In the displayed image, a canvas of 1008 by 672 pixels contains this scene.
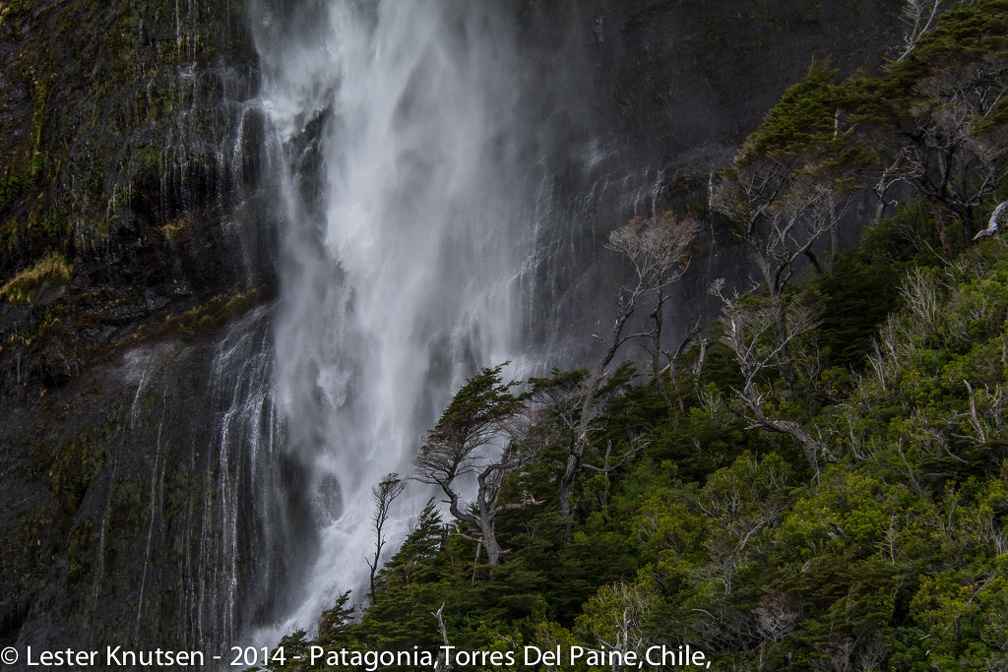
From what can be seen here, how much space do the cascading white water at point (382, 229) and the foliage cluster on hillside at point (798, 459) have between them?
9.95m

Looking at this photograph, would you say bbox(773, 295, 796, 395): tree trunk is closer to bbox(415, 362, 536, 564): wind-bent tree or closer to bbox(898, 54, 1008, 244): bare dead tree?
bbox(898, 54, 1008, 244): bare dead tree

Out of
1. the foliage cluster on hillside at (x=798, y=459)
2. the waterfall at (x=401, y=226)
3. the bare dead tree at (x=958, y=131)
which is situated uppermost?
the waterfall at (x=401, y=226)

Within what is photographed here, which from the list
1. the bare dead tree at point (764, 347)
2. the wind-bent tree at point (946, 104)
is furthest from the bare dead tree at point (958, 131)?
the bare dead tree at point (764, 347)

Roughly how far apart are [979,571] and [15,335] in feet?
127

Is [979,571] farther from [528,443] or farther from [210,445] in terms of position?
[210,445]

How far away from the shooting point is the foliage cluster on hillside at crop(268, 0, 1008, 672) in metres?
13.1

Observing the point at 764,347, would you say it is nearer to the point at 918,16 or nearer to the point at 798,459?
the point at 798,459

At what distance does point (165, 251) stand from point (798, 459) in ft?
96.5

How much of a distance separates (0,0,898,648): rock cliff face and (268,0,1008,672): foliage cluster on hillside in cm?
1049

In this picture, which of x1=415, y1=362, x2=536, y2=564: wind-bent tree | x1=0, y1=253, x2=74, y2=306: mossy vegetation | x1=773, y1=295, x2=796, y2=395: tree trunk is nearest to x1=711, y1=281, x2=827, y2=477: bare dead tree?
x1=773, y1=295, x2=796, y2=395: tree trunk

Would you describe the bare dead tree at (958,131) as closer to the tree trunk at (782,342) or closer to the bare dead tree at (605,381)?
the tree trunk at (782,342)

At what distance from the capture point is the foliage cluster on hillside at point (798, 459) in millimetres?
13094

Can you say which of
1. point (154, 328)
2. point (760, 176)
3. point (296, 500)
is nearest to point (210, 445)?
point (296, 500)

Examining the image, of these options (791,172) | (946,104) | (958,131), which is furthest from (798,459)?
(946,104)
